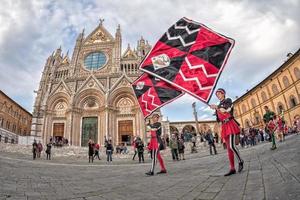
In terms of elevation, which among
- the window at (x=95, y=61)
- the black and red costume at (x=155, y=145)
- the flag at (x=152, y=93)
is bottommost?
the black and red costume at (x=155, y=145)

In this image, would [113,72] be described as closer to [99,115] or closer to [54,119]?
[99,115]

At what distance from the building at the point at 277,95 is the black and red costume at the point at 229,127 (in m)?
25.9

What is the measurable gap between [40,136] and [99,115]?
8.92m

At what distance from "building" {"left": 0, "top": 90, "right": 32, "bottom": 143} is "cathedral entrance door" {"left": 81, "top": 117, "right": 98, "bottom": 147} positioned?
14.6 m

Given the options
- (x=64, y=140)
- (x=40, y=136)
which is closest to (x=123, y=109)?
(x=64, y=140)

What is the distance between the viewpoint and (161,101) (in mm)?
6680

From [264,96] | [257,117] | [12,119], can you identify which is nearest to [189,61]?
[264,96]

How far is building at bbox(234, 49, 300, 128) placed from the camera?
3027 centimetres

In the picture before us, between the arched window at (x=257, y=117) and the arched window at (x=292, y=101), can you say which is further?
the arched window at (x=257, y=117)

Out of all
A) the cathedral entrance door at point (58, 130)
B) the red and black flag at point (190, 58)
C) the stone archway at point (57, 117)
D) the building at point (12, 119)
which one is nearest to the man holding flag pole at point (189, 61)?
the red and black flag at point (190, 58)

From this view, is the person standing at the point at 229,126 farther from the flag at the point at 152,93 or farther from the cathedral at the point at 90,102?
the cathedral at the point at 90,102

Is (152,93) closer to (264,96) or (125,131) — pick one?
(125,131)

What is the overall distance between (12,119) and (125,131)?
2677 centimetres

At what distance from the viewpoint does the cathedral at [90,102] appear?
98.1ft
